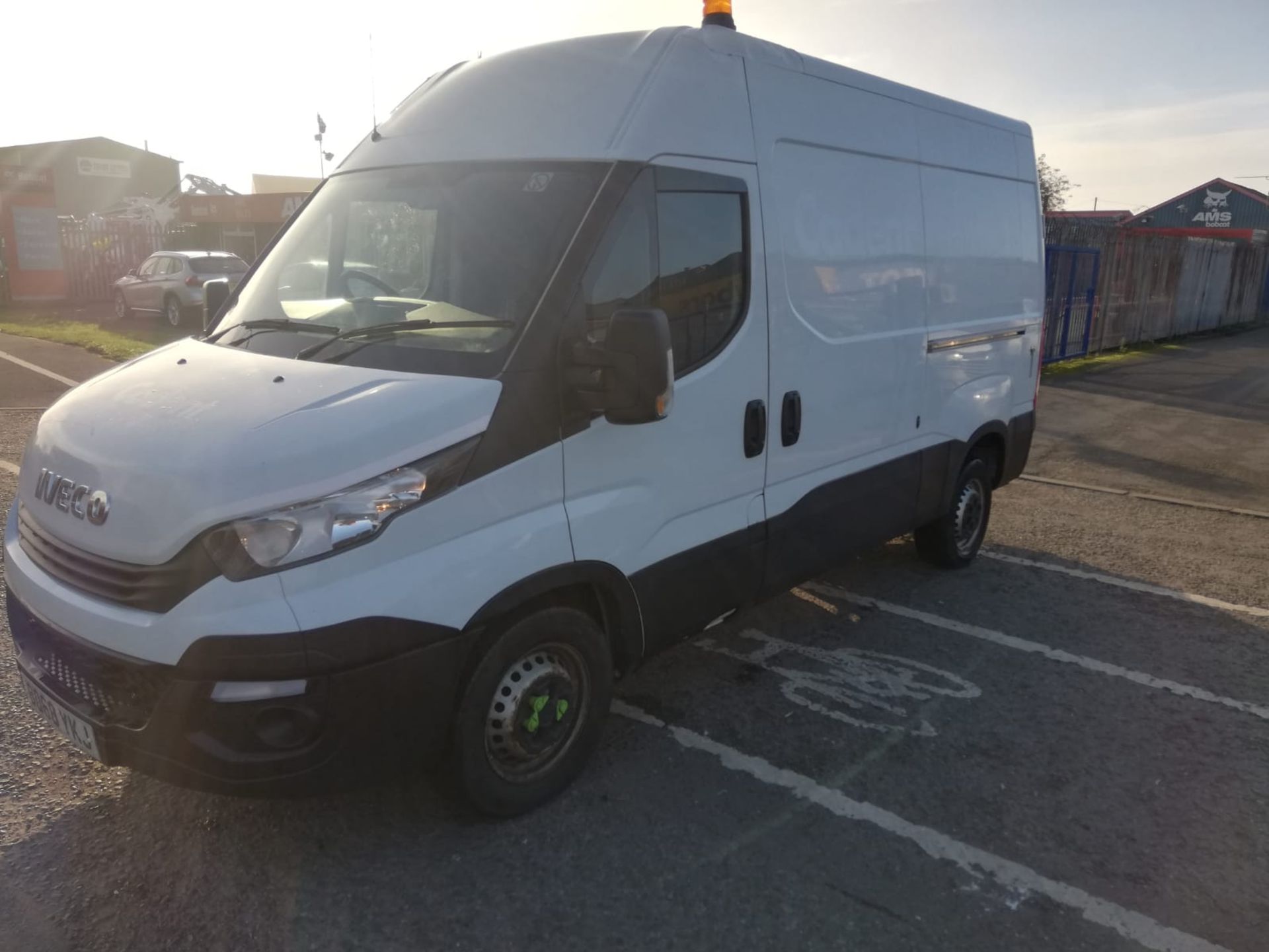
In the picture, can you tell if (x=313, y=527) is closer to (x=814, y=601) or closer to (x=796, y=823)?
(x=796, y=823)

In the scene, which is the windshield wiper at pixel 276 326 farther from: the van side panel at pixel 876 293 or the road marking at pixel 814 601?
the road marking at pixel 814 601

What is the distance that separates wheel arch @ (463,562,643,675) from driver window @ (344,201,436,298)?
1.15 m

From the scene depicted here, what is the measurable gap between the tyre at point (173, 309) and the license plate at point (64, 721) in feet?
60.1

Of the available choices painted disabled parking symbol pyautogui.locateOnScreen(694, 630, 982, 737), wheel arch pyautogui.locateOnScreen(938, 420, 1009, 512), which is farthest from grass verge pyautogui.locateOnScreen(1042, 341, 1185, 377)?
painted disabled parking symbol pyautogui.locateOnScreen(694, 630, 982, 737)

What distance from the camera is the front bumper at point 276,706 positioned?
2.65 m

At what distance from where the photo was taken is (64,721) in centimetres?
299

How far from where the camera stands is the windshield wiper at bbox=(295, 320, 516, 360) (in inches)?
128

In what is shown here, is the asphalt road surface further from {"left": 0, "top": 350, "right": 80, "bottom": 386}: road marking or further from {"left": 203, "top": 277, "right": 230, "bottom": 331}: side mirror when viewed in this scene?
{"left": 0, "top": 350, "right": 80, "bottom": 386}: road marking

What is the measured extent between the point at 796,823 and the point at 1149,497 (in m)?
6.26

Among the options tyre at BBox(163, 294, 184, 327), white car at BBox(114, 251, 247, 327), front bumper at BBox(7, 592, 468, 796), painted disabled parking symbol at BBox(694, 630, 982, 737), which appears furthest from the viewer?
tyre at BBox(163, 294, 184, 327)

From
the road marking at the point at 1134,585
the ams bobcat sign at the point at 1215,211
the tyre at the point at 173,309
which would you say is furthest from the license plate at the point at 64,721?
the ams bobcat sign at the point at 1215,211

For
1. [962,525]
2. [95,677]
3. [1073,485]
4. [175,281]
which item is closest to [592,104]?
[95,677]

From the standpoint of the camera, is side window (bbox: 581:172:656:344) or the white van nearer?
the white van

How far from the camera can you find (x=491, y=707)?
10.6 feet
